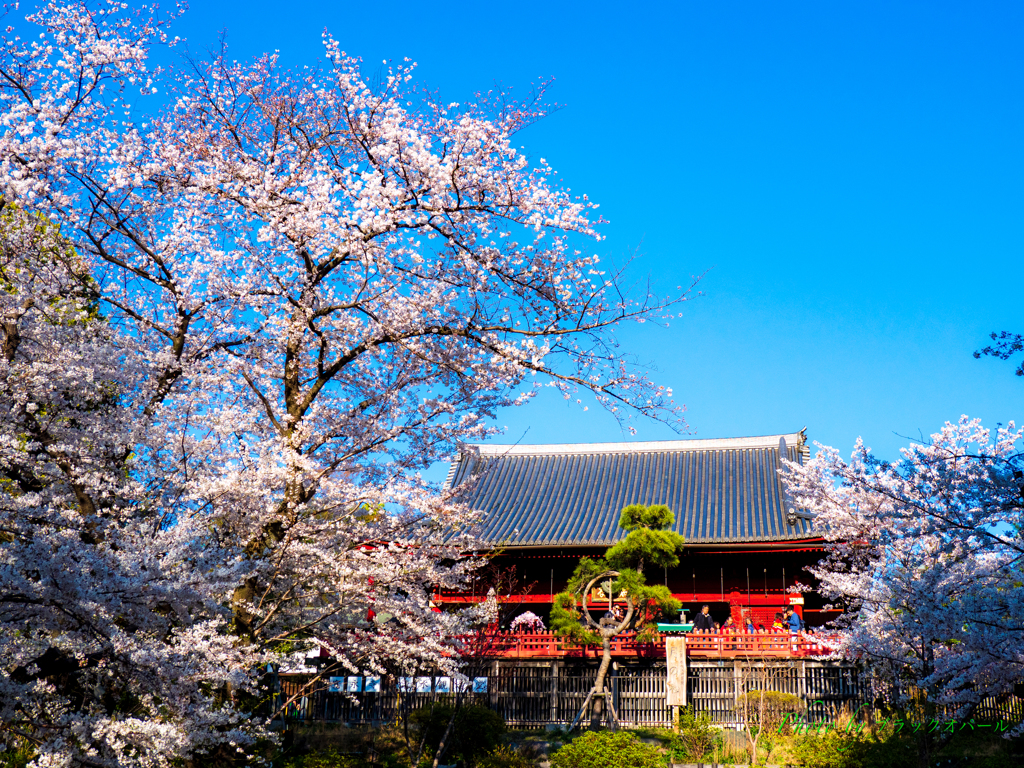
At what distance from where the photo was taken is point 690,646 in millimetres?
17016

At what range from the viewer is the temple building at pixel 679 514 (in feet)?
69.0

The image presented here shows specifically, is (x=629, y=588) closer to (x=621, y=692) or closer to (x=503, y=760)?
(x=621, y=692)

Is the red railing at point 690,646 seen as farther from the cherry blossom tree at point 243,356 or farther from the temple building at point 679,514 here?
the cherry blossom tree at point 243,356

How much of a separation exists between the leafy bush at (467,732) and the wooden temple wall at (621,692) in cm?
252

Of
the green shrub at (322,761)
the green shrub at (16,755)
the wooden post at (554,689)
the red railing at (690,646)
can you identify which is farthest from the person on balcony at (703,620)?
the green shrub at (16,755)

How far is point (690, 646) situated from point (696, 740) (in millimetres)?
4710

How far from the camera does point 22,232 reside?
6.98m

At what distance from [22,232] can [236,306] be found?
80.3 inches

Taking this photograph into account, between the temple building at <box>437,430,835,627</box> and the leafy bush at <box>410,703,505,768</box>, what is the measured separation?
572 centimetres

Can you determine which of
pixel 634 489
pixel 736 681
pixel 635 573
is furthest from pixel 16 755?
pixel 634 489

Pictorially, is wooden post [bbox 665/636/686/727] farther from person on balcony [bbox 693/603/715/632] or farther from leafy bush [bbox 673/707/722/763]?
person on balcony [bbox 693/603/715/632]

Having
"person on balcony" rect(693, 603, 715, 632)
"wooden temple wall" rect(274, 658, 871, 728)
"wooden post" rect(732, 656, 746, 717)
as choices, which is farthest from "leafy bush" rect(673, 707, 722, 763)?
"person on balcony" rect(693, 603, 715, 632)

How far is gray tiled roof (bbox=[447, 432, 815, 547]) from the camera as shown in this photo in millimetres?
22031

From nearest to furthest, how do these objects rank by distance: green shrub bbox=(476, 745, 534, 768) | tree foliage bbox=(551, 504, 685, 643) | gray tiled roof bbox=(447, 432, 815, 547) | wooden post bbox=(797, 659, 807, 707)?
green shrub bbox=(476, 745, 534, 768), wooden post bbox=(797, 659, 807, 707), tree foliage bbox=(551, 504, 685, 643), gray tiled roof bbox=(447, 432, 815, 547)
